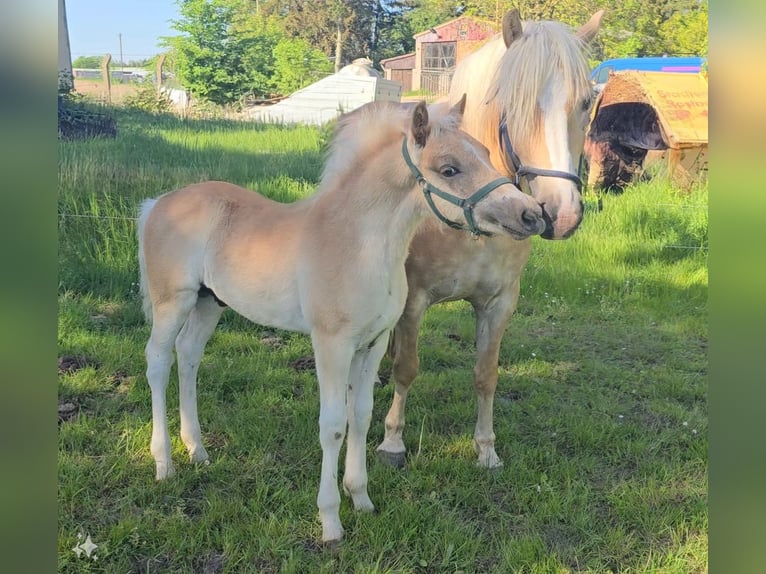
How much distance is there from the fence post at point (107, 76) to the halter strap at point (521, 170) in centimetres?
428

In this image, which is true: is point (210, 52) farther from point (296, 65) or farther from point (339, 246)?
point (339, 246)

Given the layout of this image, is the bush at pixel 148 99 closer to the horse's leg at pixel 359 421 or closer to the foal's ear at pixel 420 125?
the horse's leg at pixel 359 421

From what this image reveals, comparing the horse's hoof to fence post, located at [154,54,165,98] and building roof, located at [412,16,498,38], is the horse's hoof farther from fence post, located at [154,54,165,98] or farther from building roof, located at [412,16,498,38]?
fence post, located at [154,54,165,98]

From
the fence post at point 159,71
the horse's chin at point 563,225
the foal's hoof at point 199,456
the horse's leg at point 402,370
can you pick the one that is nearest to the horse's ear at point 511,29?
the horse's chin at point 563,225

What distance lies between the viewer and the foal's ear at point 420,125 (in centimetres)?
220

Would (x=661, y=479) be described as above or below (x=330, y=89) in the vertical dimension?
below

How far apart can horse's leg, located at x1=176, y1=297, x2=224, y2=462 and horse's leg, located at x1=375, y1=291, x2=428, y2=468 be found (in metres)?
0.95

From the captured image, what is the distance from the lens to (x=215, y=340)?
4695 mm

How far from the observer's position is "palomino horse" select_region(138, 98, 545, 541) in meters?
2.27

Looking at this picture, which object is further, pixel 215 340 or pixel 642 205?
pixel 642 205
